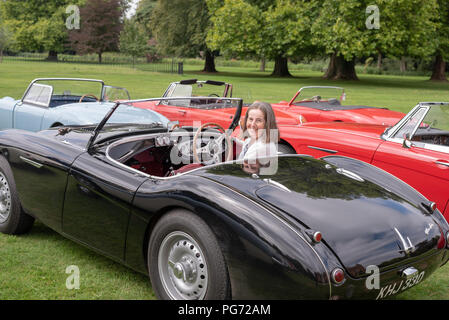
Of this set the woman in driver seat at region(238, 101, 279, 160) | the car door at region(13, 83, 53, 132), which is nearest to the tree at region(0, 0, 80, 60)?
the car door at region(13, 83, 53, 132)

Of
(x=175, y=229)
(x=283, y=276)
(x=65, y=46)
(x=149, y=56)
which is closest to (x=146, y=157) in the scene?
(x=175, y=229)

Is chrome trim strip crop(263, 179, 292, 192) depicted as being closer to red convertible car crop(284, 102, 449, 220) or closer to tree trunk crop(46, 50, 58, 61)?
red convertible car crop(284, 102, 449, 220)

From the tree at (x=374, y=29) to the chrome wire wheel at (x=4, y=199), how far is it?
86.0 feet

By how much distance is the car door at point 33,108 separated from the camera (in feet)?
26.4

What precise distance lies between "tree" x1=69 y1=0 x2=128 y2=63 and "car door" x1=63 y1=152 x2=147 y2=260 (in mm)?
54932

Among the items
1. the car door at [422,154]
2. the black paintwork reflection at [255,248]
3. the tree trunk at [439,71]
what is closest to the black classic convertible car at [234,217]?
the black paintwork reflection at [255,248]

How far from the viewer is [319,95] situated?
9.47 m

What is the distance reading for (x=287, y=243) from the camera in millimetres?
2631

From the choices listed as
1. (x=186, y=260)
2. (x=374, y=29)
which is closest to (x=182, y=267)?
(x=186, y=260)

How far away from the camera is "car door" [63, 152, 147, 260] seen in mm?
3377

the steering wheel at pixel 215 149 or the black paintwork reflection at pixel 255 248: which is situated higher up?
the steering wheel at pixel 215 149

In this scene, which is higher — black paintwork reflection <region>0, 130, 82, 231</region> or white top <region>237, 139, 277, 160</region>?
white top <region>237, 139, 277, 160</region>

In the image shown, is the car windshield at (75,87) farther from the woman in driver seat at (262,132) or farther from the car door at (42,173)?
the woman in driver seat at (262,132)

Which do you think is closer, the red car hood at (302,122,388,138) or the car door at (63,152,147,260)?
the car door at (63,152,147,260)
